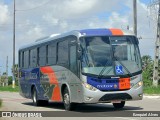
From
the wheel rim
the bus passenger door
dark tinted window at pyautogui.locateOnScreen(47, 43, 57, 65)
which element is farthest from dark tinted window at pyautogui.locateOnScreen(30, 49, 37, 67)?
the bus passenger door

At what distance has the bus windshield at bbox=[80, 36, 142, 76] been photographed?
17.2 metres

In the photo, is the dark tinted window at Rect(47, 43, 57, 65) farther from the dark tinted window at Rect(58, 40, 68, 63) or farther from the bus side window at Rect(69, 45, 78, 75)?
the bus side window at Rect(69, 45, 78, 75)

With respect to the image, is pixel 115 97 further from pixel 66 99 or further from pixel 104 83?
pixel 66 99

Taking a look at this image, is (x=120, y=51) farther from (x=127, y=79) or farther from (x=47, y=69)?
(x=47, y=69)

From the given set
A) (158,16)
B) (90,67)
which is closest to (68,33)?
(90,67)

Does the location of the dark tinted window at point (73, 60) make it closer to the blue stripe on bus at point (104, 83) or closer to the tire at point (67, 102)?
the blue stripe on bus at point (104, 83)

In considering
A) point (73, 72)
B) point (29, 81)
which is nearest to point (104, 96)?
point (73, 72)

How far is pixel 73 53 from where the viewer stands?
18.1 meters

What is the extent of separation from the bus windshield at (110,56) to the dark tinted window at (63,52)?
1.59 m

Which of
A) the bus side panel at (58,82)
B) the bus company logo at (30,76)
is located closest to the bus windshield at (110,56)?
the bus side panel at (58,82)

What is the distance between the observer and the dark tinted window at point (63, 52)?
62.1 ft

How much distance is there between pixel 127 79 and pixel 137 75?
499mm

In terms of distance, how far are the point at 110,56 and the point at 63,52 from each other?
259cm

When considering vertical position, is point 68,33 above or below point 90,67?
above
